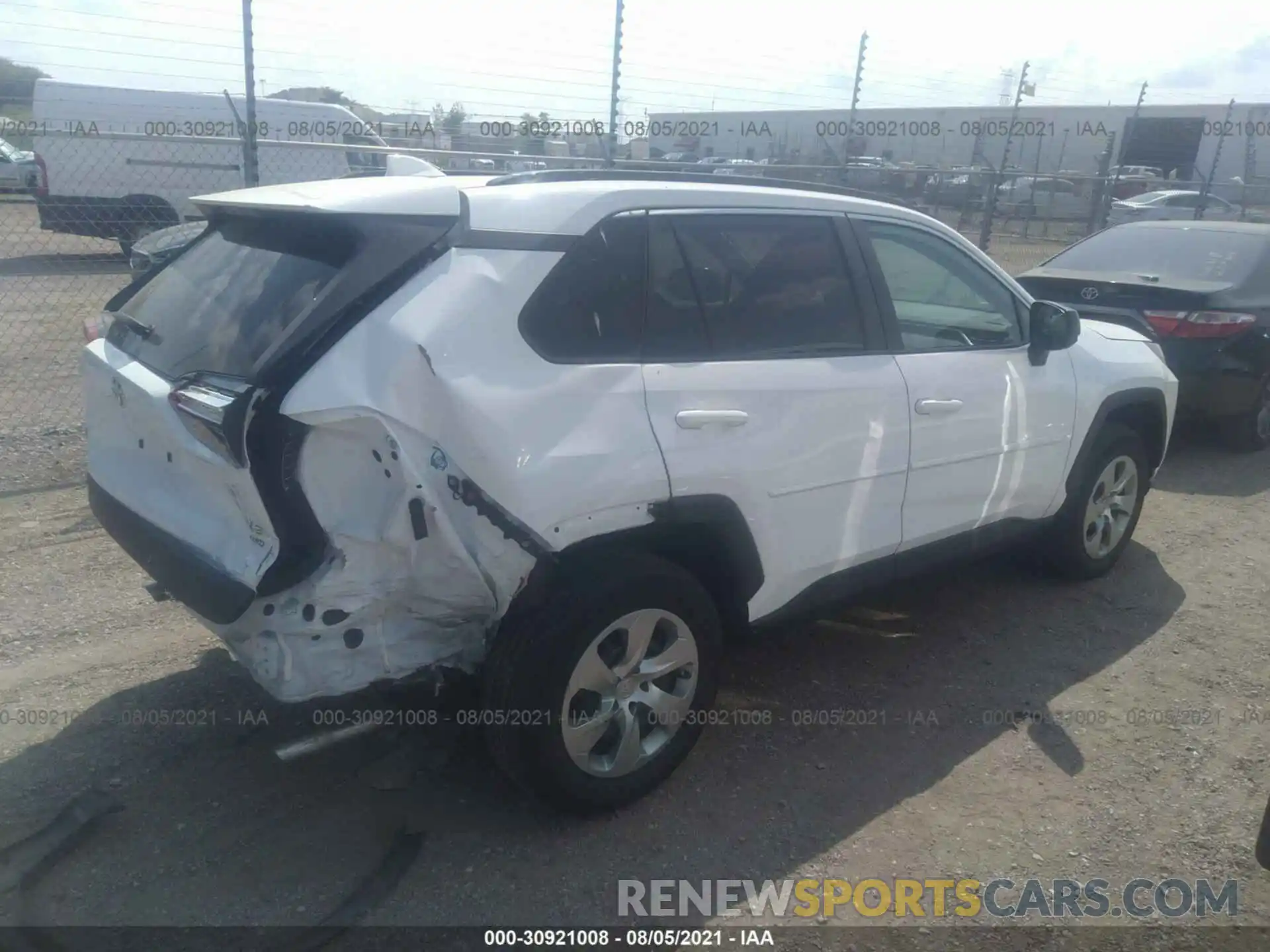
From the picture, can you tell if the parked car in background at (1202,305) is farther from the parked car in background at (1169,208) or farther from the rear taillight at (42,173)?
the parked car in background at (1169,208)

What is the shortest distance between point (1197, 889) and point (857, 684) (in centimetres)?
135

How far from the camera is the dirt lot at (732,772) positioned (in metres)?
2.92

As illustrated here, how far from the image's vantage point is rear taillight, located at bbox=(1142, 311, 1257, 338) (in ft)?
22.1

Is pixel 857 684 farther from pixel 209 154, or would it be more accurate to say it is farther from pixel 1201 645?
pixel 209 154

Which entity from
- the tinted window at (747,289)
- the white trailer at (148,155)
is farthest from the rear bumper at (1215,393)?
the white trailer at (148,155)

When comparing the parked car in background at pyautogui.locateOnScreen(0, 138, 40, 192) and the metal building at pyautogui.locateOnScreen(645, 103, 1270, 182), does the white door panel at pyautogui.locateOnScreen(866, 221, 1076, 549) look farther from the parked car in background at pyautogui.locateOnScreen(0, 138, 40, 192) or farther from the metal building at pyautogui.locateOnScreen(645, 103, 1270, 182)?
the metal building at pyautogui.locateOnScreen(645, 103, 1270, 182)

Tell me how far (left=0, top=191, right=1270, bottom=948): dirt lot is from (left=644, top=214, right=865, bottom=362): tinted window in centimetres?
140

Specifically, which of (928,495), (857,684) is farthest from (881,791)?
(928,495)

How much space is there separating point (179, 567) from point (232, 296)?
0.80 meters

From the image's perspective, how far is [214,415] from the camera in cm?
262

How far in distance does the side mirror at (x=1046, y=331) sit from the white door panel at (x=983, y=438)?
2.3 inches

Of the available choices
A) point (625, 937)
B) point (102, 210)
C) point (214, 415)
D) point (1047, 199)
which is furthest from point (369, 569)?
point (1047, 199)

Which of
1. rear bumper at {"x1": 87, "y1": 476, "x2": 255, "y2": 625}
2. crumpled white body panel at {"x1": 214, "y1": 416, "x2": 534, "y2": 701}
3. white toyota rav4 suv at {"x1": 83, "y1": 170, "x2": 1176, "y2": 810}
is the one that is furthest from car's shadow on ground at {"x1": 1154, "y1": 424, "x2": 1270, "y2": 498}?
rear bumper at {"x1": 87, "y1": 476, "x2": 255, "y2": 625}

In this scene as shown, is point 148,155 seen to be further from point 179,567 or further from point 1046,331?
point 1046,331
